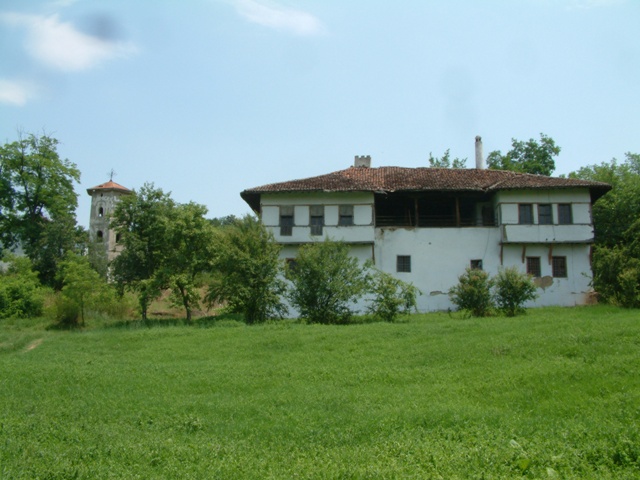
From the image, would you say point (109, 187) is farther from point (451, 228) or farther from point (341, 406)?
point (341, 406)

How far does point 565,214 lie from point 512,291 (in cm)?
736

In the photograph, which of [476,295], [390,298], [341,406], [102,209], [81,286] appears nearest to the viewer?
[341,406]

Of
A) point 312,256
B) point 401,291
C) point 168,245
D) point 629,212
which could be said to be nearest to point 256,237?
point 312,256

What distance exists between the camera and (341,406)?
426 inches

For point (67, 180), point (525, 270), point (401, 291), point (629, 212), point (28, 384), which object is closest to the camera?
point (28, 384)

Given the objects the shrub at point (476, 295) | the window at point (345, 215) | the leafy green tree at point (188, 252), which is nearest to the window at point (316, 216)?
the window at point (345, 215)

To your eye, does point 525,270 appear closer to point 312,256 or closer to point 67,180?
point 312,256

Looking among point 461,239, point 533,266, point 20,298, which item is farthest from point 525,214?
point 20,298

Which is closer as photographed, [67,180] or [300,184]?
[300,184]

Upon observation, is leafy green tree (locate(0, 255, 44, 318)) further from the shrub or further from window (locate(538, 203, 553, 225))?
window (locate(538, 203, 553, 225))

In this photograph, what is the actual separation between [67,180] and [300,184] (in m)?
23.8

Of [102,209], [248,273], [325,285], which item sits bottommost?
[325,285]

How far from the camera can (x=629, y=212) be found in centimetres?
3216

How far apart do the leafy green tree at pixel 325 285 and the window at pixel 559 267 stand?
35.0ft
